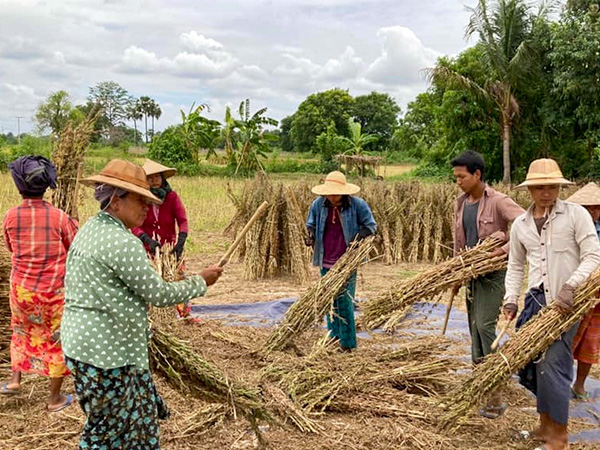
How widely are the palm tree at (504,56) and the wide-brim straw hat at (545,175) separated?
1525cm

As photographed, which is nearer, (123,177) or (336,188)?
(123,177)

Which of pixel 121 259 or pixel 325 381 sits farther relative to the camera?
pixel 325 381

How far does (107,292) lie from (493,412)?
2435 mm

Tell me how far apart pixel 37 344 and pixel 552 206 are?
3113 mm

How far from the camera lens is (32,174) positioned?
3201 millimetres

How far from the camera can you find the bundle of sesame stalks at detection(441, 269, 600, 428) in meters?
2.74

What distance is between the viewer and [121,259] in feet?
6.55

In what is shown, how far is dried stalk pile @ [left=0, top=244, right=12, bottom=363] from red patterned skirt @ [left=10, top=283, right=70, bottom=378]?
588 mm

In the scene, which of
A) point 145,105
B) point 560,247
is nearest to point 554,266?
point 560,247

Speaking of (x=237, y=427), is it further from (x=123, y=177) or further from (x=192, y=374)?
(x=123, y=177)

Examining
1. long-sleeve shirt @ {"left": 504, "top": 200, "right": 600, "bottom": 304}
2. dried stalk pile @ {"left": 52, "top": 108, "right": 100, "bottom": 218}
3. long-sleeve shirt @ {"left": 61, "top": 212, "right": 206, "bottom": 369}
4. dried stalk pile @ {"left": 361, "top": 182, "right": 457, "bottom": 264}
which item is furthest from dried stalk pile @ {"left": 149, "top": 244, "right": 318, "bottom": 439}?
dried stalk pile @ {"left": 361, "top": 182, "right": 457, "bottom": 264}

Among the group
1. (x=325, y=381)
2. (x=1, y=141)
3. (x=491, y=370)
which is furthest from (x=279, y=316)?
(x=1, y=141)

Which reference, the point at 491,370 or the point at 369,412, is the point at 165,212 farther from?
the point at 491,370

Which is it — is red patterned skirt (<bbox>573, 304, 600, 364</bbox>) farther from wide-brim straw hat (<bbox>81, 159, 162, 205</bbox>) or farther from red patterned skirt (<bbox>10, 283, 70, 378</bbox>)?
red patterned skirt (<bbox>10, 283, 70, 378</bbox>)
